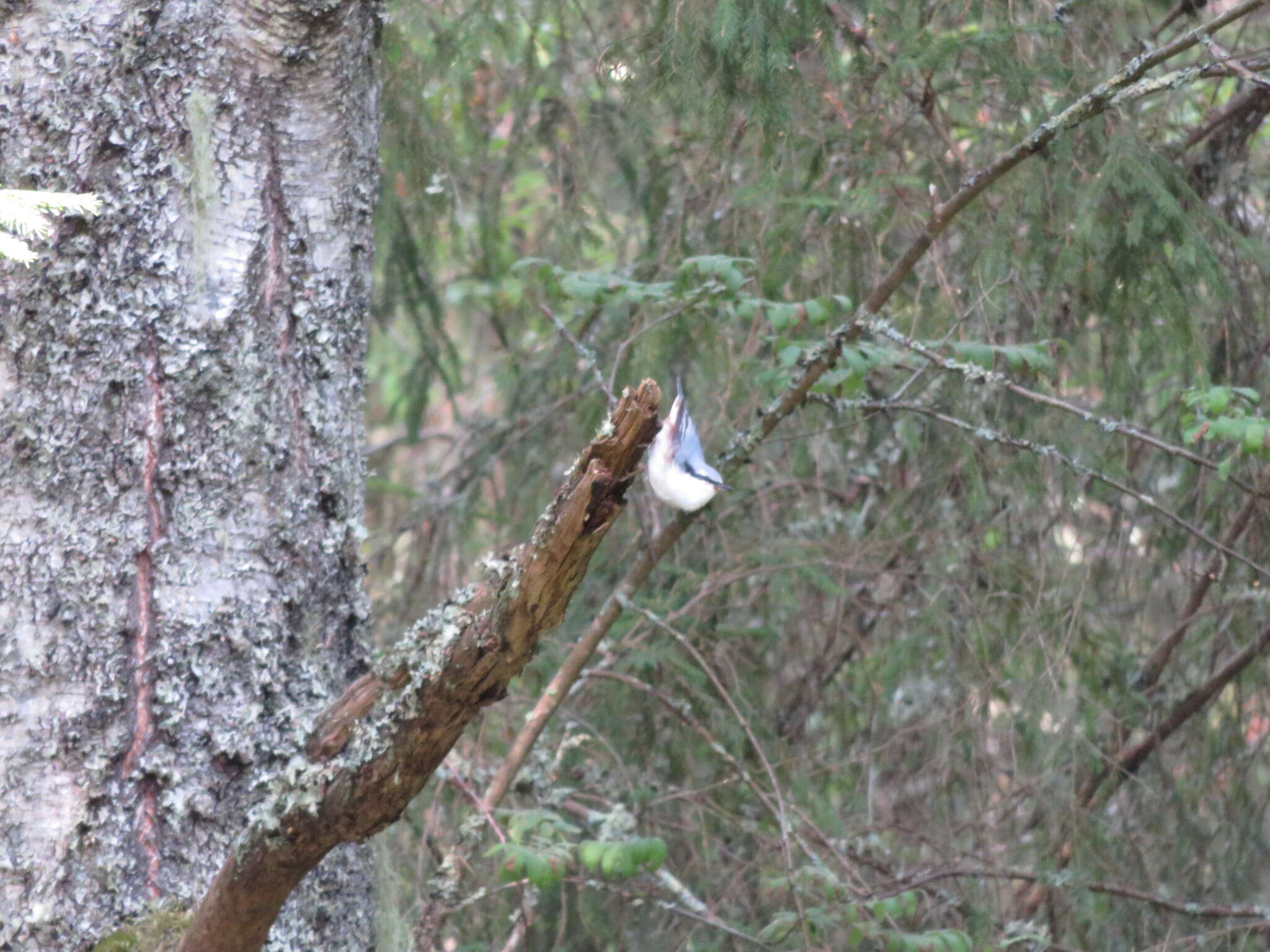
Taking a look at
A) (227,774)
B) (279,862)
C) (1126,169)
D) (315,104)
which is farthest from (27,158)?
(1126,169)

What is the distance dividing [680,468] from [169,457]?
44.3 inches

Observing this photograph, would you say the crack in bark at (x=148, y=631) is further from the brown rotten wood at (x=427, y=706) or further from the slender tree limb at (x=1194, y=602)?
the slender tree limb at (x=1194, y=602)

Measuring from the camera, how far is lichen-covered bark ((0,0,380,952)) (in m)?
1.73

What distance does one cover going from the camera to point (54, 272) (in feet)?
5.92

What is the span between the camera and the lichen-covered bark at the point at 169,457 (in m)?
1.73

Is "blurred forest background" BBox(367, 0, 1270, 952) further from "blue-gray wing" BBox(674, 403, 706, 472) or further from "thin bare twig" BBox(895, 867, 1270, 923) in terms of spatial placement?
"blue-gray wing" BBox(674, 403, 706, 472)

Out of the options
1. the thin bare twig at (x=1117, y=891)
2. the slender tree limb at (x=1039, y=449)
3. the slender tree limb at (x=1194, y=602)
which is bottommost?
the thin bare twig at (x=1117, y=891)

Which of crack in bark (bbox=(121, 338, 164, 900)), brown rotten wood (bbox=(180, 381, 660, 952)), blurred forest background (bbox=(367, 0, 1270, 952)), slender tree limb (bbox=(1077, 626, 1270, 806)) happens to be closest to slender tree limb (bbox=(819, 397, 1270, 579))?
A: blurred forest background (bbox=(367, 0, 1270, 952))

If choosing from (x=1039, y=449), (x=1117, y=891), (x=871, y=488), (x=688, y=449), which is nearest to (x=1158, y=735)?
(x=1117, y=891)

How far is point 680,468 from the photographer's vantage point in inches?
102

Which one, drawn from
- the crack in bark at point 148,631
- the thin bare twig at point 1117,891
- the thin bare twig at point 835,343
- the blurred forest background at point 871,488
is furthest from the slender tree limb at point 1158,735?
the crack in bark at point 148,631

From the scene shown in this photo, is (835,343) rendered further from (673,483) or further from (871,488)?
(871,488)

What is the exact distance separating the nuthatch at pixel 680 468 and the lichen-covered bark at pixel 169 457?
78cm

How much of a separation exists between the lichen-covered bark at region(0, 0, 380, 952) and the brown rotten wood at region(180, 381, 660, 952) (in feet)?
0.69
